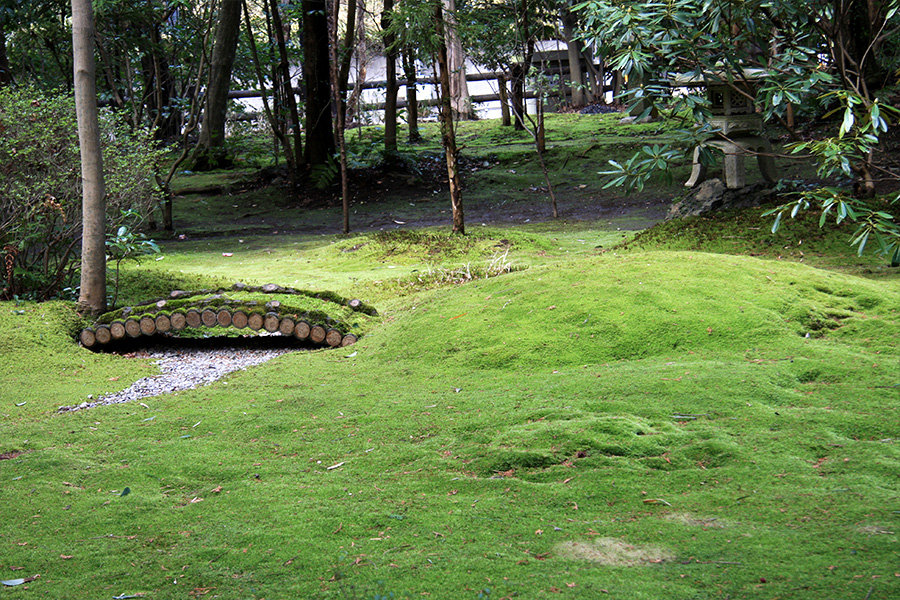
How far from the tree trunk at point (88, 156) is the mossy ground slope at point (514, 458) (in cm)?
85

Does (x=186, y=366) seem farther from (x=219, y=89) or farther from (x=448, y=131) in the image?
(x=219, y=89)

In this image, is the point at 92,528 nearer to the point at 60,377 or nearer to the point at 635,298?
the point at 60,377

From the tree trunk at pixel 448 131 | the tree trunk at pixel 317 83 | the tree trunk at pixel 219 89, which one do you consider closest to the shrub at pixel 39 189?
the tree trunk at pixel 448 131

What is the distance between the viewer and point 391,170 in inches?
725

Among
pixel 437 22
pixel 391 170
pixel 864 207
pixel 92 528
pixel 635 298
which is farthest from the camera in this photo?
pixel 391 170

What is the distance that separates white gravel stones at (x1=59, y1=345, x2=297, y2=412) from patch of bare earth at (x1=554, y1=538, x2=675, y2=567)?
3766mm

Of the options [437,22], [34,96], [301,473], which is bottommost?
[301,473]

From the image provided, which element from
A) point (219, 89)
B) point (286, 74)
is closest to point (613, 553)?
point (286, 74)

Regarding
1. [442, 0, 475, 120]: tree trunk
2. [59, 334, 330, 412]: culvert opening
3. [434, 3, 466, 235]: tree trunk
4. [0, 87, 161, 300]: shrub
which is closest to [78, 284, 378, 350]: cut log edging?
[59, 334, 330, 412]: culvert opening

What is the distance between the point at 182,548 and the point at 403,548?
0.86 meters

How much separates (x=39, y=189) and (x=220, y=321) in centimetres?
247

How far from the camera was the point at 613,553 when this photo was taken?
8.80 feet

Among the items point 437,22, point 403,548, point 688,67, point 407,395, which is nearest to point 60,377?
point 407,395

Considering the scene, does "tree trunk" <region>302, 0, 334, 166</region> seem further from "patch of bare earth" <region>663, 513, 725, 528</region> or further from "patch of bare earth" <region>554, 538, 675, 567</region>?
"patch of bare earth" <region>554, 538, 675, 567</region>
